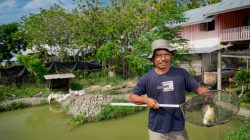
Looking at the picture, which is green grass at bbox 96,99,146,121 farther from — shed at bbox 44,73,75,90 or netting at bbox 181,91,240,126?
Result: netting at bbox 181,91,240,126

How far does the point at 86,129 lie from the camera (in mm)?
6469

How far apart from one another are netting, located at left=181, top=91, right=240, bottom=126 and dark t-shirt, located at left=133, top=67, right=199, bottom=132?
0.09m

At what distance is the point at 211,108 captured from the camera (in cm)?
228

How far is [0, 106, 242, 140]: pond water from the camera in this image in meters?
5.83

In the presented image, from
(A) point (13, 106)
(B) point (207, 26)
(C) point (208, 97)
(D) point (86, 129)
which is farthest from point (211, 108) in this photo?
(B) point (207, 26)

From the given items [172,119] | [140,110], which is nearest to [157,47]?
[172,119]

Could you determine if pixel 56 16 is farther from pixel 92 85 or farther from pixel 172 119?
pixel 172 119

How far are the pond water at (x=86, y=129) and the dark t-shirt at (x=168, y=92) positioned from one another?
3512 millimetres

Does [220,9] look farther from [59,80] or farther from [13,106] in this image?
[13,106]

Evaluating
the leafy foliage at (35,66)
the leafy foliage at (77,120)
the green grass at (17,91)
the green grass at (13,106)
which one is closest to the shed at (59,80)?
the green grass at (17,91)

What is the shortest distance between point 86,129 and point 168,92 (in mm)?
4721

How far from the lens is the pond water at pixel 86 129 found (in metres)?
5.83

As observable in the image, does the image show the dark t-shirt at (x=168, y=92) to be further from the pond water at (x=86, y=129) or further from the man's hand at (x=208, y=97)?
the pond water at (x=86, y=129)

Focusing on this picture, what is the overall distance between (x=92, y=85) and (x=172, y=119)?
10.6 metres
